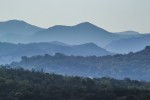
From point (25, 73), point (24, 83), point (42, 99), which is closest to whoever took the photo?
point (42, 99)

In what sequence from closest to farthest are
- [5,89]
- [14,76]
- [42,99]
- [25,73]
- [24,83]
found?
[42,99]
[5,89]
[24,83]
[14,76]
[25,73]

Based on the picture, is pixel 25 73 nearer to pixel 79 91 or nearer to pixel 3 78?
pixel 3 78

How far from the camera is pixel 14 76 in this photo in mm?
140125

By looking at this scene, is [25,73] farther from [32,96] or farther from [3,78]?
[32,96]

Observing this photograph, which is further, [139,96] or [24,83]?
[24,83]

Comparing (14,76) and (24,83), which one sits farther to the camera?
(14,76)

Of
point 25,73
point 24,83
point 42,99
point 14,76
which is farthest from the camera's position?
point 25,73

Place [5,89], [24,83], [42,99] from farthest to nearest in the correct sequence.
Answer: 1. [24,83]
2. [5,89]
3. [42,99]

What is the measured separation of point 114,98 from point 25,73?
48.1 metres

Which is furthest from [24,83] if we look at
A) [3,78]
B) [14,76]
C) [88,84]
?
[88,84]

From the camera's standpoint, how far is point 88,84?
143 m

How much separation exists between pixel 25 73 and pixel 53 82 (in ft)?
50.2

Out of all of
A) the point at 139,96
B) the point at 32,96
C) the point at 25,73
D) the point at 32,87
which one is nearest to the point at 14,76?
the point at 25,73

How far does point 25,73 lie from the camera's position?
152 metres
